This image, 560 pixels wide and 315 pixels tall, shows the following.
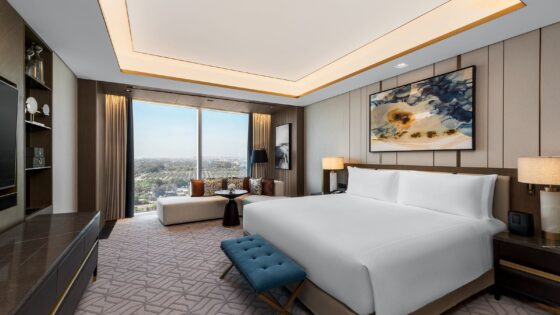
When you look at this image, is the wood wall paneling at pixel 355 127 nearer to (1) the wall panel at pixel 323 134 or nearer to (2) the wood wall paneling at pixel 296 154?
(1) the wall panel at pixel 323 134

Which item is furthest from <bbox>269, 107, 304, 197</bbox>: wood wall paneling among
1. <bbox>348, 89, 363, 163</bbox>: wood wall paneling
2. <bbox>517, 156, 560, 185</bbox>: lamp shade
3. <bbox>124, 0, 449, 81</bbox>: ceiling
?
<bbox>517, 156, 560, 185</bbox>: lamp shade

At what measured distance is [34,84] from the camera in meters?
2.62

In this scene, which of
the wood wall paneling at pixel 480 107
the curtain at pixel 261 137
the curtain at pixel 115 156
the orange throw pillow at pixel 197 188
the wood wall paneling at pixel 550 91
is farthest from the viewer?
the curtain at pixel 261 137

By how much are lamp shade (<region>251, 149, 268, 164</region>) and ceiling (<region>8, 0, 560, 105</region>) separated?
202cm

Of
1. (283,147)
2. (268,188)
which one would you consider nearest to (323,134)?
(283,147)

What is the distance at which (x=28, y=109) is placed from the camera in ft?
7.88

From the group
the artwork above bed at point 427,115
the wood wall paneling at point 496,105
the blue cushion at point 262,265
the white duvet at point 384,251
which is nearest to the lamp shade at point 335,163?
the artwork above bed at point 427,115

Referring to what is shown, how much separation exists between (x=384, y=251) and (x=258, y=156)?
4.76 metres

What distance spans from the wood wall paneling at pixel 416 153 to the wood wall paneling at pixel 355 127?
0.81 metres

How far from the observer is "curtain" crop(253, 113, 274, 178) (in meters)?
6.75

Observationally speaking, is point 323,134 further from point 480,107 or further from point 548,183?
point 548,183

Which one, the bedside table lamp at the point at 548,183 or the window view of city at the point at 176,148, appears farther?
the window view of city at the point at 176,148

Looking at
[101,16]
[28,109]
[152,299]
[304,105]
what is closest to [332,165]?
[304,105]

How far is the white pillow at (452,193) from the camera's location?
2.53 m
